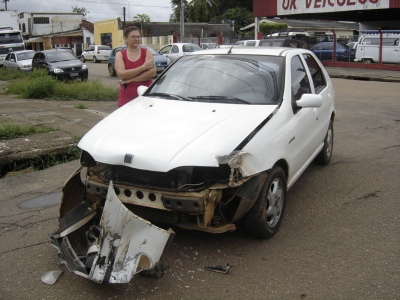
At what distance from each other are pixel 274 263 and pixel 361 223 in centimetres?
124

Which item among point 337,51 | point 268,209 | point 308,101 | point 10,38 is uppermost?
point 10,38

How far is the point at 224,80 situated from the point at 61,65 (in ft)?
51.8

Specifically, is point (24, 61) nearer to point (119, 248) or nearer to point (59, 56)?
point (59, 56)

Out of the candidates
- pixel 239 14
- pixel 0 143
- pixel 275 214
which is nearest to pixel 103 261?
pixel 275 214

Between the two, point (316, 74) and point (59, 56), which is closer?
point (316, 74)

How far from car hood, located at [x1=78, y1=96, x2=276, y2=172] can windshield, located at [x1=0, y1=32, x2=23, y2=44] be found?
32527 mm

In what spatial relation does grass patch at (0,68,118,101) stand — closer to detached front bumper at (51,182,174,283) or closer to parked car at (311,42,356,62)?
detached front bumper at (51,182,174,283)

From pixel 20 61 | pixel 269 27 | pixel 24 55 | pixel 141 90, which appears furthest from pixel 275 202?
pixel 269 27

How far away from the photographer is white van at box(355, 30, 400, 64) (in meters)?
24.4

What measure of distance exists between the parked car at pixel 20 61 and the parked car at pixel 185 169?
2136 cm

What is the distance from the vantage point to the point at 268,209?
391 cm

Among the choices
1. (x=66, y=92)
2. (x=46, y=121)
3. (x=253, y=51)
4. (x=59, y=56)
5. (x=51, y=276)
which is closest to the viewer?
(x=51, y=276)

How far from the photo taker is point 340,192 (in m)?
5.22

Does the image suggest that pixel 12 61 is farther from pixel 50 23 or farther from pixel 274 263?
pixel 50 23
